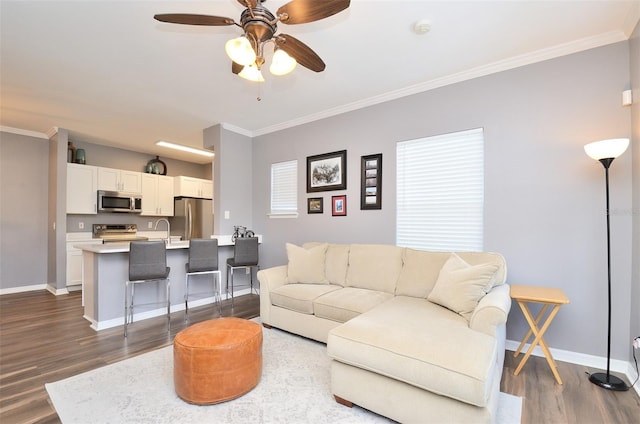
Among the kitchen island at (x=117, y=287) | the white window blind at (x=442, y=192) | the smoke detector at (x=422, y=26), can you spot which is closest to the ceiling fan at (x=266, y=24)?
the smoke detector at (x=422, y=26)

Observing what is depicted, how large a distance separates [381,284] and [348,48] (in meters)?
2.28

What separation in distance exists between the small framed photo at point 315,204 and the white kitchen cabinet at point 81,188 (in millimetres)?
4107

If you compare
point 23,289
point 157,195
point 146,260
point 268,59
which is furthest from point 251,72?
point 23,289

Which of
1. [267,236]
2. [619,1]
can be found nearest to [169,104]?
[267,236]

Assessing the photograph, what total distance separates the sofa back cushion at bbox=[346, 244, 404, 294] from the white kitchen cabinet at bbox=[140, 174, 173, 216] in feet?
15.5

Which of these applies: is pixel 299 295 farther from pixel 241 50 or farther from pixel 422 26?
pixel 422 26

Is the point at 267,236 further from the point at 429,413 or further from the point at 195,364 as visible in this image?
the point at 429,413

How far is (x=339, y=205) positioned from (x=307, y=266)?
1.01m

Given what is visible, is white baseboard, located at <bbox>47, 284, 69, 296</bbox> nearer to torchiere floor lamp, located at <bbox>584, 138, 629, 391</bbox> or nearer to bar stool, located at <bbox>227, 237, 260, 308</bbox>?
bar stool, located at <bbox>227, 237, 260, 308</bbox>

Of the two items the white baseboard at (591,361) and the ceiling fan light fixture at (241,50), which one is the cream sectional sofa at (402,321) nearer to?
the white baseboard at (591,361)

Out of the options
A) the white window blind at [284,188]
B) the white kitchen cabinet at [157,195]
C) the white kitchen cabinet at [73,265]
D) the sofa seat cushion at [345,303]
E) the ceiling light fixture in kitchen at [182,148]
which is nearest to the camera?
the sofa seat cushion at [345,303]

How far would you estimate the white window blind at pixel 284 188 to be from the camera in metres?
4.42

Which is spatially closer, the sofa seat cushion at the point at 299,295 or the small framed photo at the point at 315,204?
the sofa seat cushion at the point at 299,295

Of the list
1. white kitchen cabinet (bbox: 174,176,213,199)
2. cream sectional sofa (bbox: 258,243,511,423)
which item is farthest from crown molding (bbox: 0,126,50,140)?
cream sectional sofa (bbox: 258,243,511,423)
